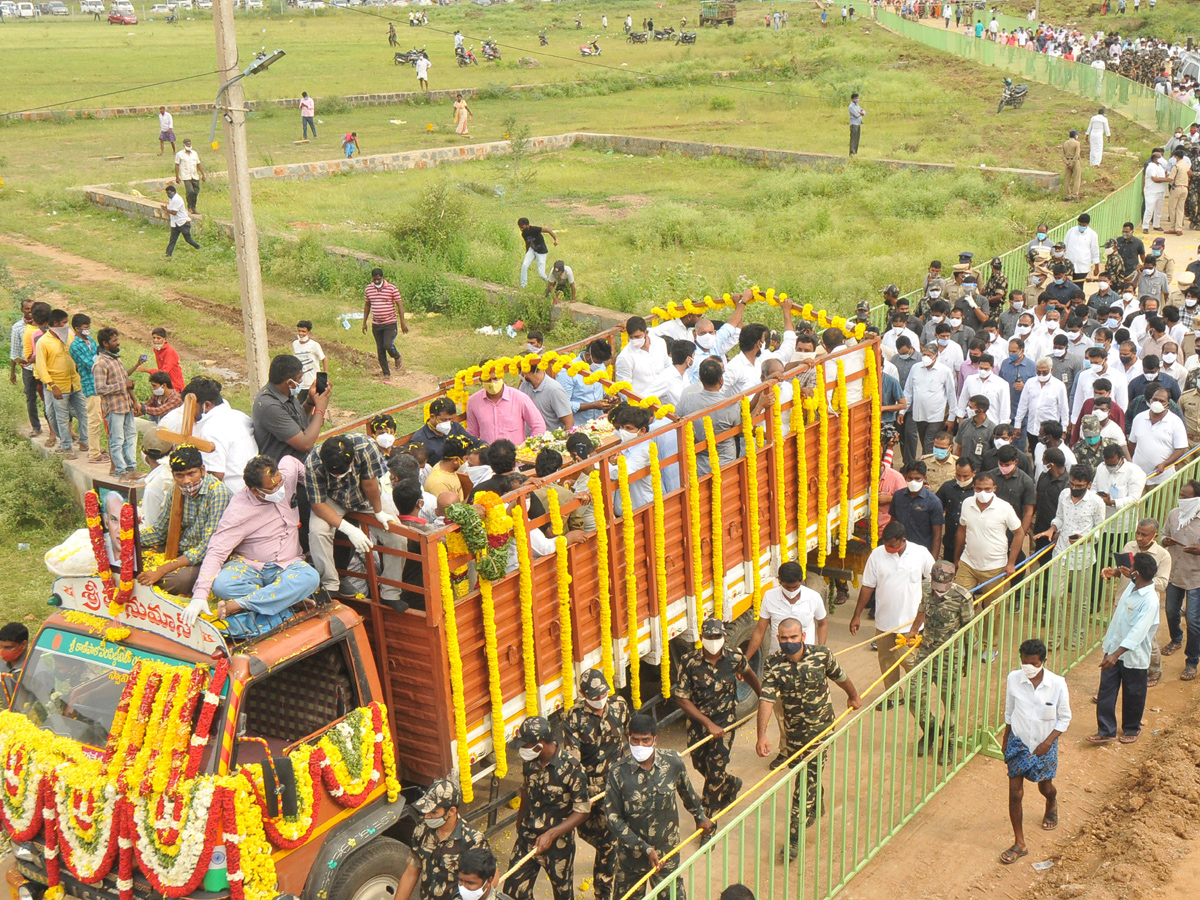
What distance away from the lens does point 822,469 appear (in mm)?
9320

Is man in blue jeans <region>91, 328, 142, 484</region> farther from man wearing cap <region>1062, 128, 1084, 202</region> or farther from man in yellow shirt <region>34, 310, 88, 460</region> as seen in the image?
man wearing cap <region>1062, 128, 1084, 202</region>

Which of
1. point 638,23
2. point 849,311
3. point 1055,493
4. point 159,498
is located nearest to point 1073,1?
point 638,23

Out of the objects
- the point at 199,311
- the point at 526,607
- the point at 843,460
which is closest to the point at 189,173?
the point at 199,311

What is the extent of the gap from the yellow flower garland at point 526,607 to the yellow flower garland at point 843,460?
3.63 meters

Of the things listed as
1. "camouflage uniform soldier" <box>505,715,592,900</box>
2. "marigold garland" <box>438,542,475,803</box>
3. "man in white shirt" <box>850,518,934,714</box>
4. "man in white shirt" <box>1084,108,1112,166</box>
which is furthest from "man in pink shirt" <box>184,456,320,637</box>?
"man in white shirt" <box>1084,108,1112,166</box>

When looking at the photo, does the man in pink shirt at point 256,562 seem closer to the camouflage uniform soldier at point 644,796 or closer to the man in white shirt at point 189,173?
the camouflage uniform soldier at point 644,796

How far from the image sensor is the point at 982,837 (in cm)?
754

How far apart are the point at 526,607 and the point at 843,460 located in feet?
12.3

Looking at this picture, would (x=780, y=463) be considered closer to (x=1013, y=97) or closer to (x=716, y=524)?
(x=716, y=524)

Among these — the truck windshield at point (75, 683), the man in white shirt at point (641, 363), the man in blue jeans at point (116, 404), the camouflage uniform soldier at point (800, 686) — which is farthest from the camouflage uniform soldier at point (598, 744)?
the man in blue jeans at point (116, 404)

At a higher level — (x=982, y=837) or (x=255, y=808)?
(x=255, y=808)

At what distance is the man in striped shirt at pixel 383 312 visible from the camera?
1611 centimetres

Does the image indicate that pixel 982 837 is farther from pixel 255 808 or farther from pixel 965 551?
pixel 255 808

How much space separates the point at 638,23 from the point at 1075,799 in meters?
72.3
